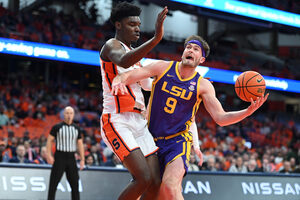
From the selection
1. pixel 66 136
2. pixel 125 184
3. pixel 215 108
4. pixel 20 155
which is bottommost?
pixel 125 184

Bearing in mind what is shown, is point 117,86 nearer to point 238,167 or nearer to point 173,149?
point 173,149

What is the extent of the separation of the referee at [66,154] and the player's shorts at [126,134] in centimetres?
384

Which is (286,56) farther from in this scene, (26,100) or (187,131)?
(187,131)

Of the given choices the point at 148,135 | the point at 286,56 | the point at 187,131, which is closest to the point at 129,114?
the point at 148,135

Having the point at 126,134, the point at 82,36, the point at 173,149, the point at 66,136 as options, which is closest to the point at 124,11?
the point at 126,134

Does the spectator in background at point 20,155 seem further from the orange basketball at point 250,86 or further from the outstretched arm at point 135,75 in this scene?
the orange basketball at point 250,86

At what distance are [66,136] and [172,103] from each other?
4.14 metres

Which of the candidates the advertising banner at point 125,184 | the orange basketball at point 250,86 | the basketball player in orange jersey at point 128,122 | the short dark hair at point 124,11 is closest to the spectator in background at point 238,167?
the advertising banner at point 125,184

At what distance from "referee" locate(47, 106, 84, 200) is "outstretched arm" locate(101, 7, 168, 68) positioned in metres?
4.23

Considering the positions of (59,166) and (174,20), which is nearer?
(59,166)

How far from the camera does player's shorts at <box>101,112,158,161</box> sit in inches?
174

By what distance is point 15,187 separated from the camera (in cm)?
849

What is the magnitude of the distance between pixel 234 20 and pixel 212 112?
584 inches

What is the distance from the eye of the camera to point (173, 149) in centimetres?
475
